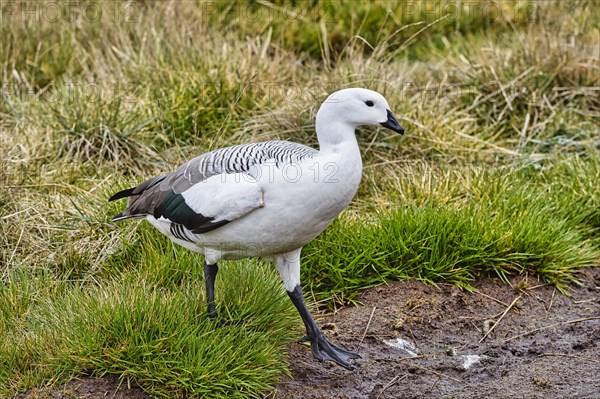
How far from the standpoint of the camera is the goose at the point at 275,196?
3910mm

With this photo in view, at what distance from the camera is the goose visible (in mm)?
3910

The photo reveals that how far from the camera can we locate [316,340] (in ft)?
14.4

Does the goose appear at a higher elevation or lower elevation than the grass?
higher

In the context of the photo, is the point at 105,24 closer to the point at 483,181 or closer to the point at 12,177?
the point at 12,177

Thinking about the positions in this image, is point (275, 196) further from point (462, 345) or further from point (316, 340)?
point (462, 345)

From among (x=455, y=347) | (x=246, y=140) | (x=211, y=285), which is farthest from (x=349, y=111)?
(x=246, y=140)

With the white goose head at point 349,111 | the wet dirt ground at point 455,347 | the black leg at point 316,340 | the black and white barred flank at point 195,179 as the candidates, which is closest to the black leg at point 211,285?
the black and white barred flank at point 195,179

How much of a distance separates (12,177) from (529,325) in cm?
318

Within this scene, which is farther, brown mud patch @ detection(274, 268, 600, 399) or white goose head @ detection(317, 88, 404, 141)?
brown mud patch @ detection(274, 268, 600, 399)

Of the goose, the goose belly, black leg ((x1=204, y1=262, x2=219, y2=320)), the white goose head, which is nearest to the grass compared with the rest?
black leg ((x1=204, y1=262, x2=219, y2=320))

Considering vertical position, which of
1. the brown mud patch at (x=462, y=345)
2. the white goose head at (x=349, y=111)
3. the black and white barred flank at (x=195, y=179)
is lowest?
the brown mud patch at (x=462, y=345)

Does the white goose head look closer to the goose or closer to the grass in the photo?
the goose

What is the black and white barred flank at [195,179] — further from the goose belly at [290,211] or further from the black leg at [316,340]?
the black leg at [316,340]

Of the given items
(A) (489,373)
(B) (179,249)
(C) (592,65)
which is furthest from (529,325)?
(C) (592,65)
